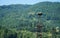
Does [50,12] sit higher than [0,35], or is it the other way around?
A: [0,35]

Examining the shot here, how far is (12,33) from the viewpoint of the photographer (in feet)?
196

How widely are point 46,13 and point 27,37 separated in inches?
4010

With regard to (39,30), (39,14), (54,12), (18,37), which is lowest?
(54,12)

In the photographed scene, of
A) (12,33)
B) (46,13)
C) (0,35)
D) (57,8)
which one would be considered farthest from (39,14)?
(57,8)

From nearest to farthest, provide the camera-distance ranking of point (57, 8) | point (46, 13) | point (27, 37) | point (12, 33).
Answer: point (27, 37) < point (12, 33) < point (46, 13) < point (57, 8)

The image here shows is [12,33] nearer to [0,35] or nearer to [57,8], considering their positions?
[0,35]

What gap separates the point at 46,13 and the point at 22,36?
10070cm

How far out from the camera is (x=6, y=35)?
180 ft

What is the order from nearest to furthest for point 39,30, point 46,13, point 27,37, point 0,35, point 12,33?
point 39,30 → point 0,35 → point 27,37 → point 12,33 → point 46,13

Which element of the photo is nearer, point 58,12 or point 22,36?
point 22,36

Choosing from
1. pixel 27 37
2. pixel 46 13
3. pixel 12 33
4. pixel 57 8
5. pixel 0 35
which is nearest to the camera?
pixel 0 35

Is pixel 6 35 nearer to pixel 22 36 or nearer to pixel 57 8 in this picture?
pixel 22 36

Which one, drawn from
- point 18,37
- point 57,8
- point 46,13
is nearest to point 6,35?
point 18,37

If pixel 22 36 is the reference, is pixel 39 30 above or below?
above
